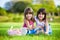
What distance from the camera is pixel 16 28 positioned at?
91 cm

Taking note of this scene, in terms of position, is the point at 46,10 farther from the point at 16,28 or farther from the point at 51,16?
the point at 16,28

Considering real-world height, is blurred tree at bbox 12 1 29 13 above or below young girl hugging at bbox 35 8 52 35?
above

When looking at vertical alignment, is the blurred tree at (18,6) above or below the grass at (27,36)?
above

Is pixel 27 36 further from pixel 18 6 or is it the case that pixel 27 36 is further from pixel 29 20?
pixel 18 6

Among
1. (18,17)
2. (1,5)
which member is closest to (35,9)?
(18,17)

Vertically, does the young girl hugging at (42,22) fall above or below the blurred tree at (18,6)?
below

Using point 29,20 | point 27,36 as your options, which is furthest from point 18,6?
point 27,36

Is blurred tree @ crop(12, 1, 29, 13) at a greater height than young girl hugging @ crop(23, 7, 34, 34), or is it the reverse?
blurred tree @ crop(12, 1, 29, 13)

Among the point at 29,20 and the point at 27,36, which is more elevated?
the point at 29,20

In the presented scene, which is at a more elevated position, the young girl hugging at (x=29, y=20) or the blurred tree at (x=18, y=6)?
the blurred tree at (x=18, y=6)

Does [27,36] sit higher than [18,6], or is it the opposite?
[18,6]

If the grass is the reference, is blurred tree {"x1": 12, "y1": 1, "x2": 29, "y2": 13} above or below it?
above

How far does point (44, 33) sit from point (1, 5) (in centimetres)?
42

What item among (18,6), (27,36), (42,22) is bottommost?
(27,36)
